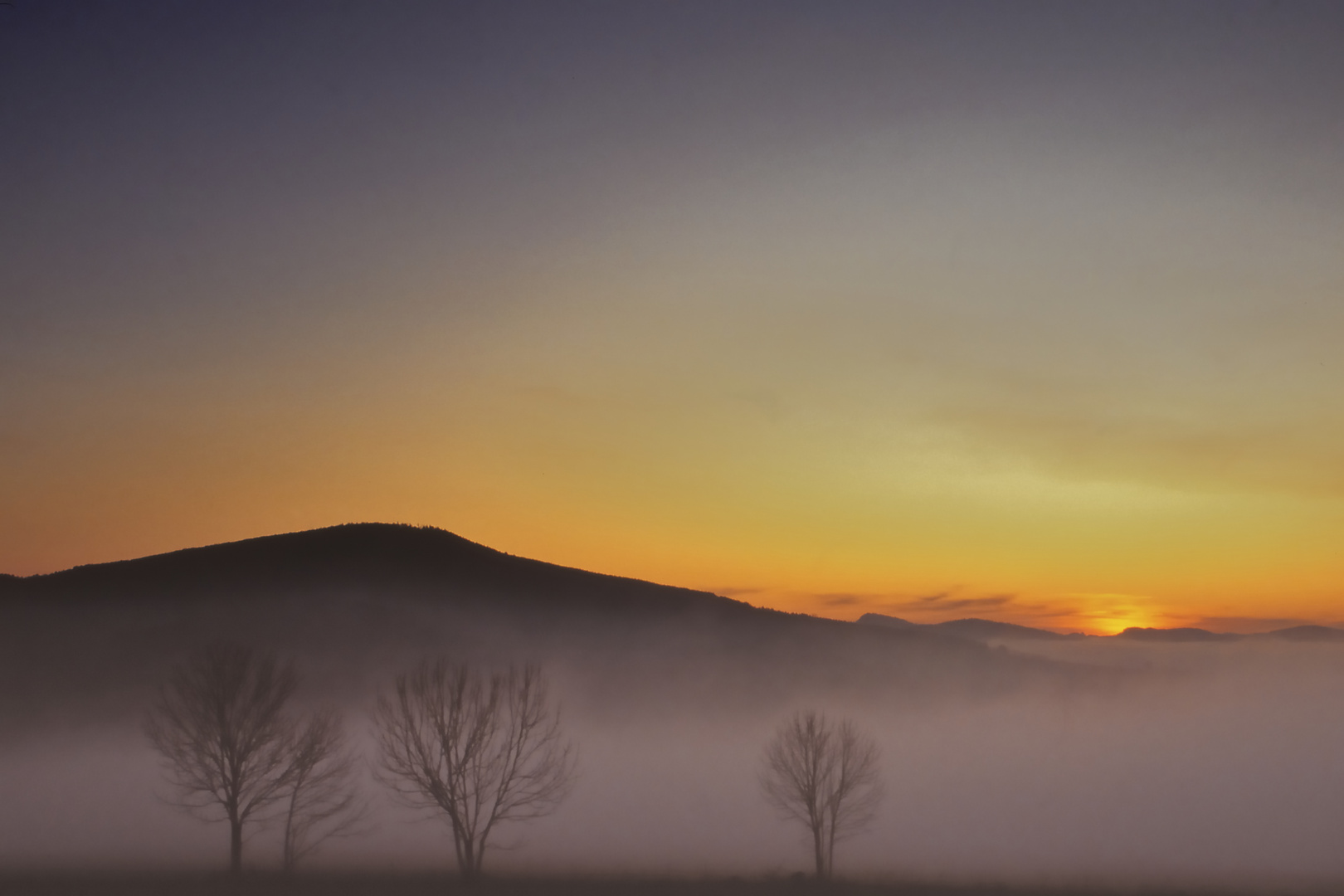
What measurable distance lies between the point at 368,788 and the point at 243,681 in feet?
397

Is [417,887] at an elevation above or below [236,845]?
below

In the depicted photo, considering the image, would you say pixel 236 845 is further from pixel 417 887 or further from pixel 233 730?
pixel 233 730

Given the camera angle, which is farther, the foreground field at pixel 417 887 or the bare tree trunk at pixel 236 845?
the bare tree trunk at pixel 236 845

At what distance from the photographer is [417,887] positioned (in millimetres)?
62688

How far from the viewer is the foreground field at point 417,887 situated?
191ft

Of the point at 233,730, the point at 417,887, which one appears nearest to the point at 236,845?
the point at 417,887

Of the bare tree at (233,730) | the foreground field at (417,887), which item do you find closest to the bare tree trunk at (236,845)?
the bare tree at (233,730)

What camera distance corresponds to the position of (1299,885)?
10475 centimetres

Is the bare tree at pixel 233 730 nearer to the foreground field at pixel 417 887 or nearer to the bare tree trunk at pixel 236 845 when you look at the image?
the bare tree trunk at pixel 236 845

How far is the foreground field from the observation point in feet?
191

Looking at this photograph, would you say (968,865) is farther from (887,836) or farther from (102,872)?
(102,872)

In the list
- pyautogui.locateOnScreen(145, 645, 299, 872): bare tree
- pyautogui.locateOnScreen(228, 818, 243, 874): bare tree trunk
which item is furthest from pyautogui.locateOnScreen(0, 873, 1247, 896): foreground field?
pyautogui.locateOnScreen(145, 645, 299, 872): bare tree

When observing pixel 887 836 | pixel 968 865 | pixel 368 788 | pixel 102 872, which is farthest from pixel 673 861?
pixel 368 788

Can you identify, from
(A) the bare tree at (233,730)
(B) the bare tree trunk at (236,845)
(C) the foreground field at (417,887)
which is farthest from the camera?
(A) the bare tree at (233,730)
